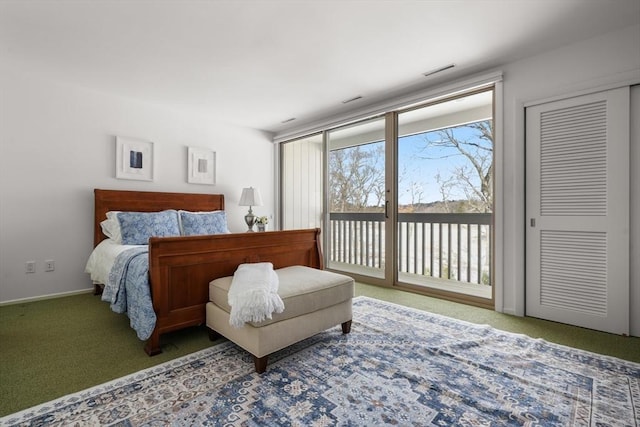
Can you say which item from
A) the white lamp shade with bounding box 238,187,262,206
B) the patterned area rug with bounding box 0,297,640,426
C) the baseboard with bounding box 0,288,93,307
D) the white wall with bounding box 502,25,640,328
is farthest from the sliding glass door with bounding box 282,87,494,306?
the baseboard with bounding box 0,288,93,307

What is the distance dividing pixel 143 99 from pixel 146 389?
356 cm

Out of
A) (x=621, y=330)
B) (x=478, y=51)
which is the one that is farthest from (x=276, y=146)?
(x=621, y=330)

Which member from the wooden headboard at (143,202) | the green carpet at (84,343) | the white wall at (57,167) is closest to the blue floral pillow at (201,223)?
the wooden headboard at (143,202)

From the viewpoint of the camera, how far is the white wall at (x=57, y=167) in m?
3.18

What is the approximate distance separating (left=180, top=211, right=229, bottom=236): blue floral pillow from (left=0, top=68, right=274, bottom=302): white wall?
0.77 metres

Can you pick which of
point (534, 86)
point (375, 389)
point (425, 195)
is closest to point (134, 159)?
point (425, 195)

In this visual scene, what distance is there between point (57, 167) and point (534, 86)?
4.94m

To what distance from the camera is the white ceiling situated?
2164 millimetres

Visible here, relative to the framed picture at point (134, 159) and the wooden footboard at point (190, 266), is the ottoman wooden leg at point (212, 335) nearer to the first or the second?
the wooden footboard at point (190, 266)

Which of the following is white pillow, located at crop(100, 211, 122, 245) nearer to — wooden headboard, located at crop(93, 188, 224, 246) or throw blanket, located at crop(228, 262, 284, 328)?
wooden headboard, located at crop(93, 188, 224, 246)

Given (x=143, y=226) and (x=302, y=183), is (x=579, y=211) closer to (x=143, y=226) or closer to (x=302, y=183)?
(x=302, y=183)

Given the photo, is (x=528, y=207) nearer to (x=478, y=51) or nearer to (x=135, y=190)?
(x=478, y=51)

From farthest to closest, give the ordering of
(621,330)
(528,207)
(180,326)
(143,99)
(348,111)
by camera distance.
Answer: (348,111) < (143,99) < (528,207) < (621,330) < (180,326)

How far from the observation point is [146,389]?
1.67m
